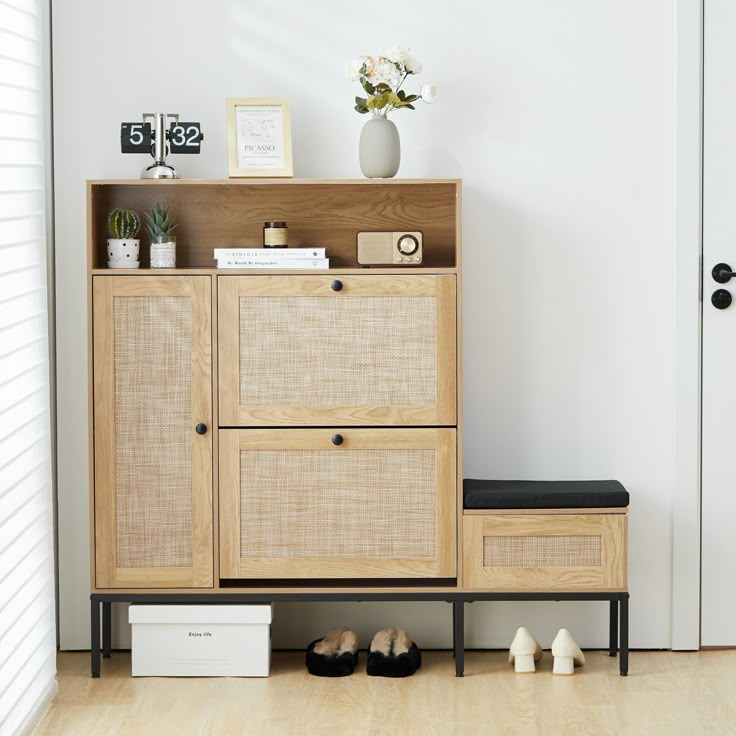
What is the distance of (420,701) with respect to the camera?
294 centimetres

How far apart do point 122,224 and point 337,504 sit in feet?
3.40

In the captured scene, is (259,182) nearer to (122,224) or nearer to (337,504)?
(122,224)

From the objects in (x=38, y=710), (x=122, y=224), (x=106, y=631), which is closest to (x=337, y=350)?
(x=122, y=224)

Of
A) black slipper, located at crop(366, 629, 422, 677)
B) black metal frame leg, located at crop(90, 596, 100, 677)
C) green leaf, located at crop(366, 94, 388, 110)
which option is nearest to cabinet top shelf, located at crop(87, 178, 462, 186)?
green leaf, located at crop(366, 94, 388, 110)

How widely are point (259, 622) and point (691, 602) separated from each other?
134 centimetres

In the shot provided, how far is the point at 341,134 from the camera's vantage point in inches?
129

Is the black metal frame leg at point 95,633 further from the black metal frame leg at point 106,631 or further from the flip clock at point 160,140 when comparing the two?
the flip clock at point 160,140

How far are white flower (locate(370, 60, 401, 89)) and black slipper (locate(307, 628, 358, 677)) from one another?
1647mm

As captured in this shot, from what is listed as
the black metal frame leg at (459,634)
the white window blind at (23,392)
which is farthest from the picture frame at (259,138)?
the black metal frame leg at (459,634)

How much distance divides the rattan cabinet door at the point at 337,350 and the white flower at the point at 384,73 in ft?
1.89

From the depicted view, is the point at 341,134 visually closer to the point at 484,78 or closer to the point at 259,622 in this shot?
the point at 484,78

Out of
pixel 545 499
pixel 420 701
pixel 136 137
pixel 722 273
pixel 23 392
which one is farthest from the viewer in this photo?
pixel 722 273

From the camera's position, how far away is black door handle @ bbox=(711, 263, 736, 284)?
3250 millimetres

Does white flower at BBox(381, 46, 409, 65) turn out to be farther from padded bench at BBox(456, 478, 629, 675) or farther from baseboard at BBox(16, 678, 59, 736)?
baseboard at BBox(16, 678, 59, 736)
